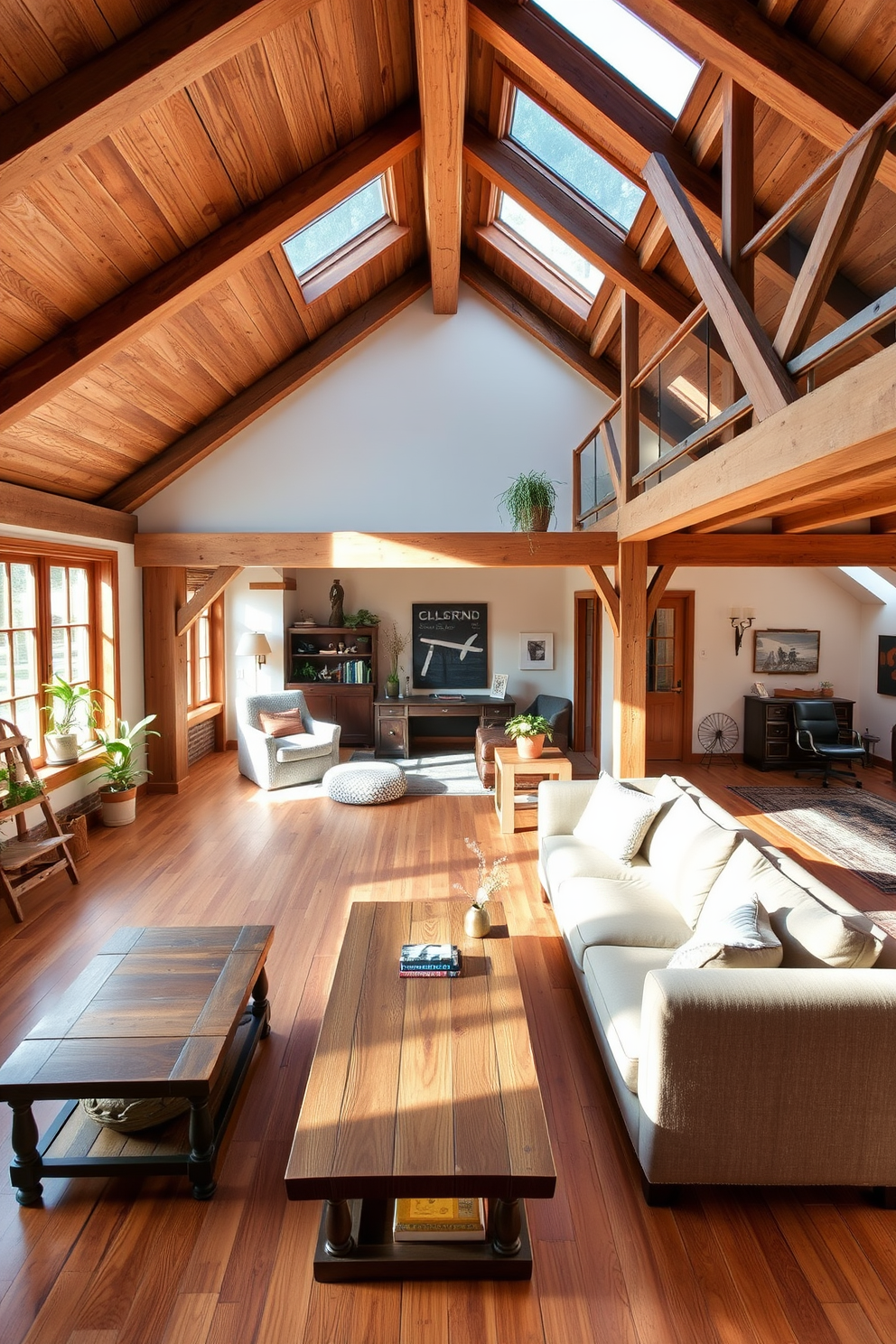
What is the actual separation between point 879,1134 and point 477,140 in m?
5.54

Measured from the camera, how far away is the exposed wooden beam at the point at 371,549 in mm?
6246

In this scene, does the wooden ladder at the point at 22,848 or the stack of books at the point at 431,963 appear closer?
the stack of books at the point at 431,963

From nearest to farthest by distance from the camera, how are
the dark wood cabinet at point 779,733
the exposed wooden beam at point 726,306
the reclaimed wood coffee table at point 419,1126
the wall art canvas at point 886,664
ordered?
the reclaimed wood coffee table at point 419,1126 → the exposed wooden beam at point 726,306 → the wall art canvas at point 886,664 → the dark wood cabinet at point 779,733

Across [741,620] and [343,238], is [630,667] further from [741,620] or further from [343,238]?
[343,238]

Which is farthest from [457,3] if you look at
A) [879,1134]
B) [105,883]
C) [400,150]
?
[105,883]

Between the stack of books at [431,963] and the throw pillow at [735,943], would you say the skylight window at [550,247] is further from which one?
the stack of books at [431,963]

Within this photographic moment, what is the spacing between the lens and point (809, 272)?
8.02 ft

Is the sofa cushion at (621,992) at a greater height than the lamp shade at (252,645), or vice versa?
the lamp shade at (252,645)

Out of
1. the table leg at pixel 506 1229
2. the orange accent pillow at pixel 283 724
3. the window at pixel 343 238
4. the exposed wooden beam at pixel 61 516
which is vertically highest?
the window at pixel 343 238

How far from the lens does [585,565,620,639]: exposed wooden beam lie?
20.1 feet

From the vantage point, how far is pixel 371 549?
6383 millimetres

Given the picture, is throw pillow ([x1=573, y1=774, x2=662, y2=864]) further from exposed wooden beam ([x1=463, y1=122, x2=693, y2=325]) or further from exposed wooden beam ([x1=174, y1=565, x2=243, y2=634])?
exposed wooden beam ([x1=174, y1=565, x2=243, y2=634])

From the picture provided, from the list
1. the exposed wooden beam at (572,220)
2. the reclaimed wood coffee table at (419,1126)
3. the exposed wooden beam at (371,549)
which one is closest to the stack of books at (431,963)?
the reclaimed wood coffee table at (419,1126)

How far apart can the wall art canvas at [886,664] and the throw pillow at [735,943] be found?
6417mm
